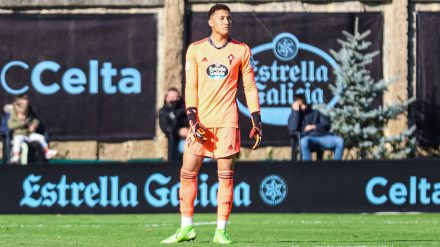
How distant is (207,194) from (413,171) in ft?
9.65

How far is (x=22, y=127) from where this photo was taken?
68.5 ft

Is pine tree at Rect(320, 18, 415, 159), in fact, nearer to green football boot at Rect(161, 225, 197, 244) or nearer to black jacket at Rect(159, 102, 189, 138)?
black jacket at Rect(159, 102, 189, 138)

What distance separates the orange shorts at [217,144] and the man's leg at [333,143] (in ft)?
31.0

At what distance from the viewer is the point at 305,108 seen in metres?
21.4

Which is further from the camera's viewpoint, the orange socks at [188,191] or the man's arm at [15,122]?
the man's arm at [15,122]

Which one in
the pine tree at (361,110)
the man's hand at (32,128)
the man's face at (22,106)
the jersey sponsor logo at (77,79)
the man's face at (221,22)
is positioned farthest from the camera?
the jersey sponsor logo at (77,79)

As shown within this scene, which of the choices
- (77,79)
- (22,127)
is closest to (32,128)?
(22,127)

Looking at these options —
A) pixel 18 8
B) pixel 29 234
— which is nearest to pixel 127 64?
pixel 18 8

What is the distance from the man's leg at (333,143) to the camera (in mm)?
20859

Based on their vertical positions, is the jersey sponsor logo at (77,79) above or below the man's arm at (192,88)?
above

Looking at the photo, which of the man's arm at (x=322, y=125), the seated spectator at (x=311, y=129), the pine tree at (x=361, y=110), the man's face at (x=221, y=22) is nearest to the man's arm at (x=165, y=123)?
the seated spectator at (x=311, y=129)

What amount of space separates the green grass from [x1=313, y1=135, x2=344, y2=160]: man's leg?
2969mm

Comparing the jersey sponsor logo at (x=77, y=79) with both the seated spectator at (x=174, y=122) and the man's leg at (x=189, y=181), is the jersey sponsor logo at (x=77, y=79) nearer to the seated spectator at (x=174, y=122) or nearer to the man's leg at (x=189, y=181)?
the seated spectator at (x=174, y=122)

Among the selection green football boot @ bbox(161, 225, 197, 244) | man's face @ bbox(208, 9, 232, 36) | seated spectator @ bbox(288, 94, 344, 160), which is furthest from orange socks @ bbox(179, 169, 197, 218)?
seated spectator @ bbox(288, 94, 344, 160)
